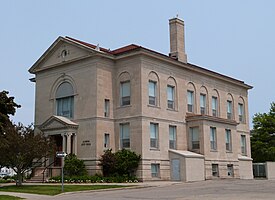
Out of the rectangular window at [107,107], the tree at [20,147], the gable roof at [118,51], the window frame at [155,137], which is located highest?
the gable roof at [118,51]

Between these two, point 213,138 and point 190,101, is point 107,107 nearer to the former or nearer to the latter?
point 190,101

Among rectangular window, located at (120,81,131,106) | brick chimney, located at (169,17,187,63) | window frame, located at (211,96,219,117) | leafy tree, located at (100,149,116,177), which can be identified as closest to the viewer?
leafy tree, located at (100,149,116,177)

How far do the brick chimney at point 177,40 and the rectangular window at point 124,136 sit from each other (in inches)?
389

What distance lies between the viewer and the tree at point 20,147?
3219 centimetres

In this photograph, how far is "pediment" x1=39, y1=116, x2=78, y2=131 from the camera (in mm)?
41784

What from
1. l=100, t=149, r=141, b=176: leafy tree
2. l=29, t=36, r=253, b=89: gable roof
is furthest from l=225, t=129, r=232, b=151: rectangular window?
l=100, t=149, r=141, b=176: leafy tree

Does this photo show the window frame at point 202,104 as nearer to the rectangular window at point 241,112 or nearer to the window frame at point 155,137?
the rectangular window at point 241,112

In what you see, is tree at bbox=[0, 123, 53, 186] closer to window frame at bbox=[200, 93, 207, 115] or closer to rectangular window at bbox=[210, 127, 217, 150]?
rectangular window at bbox=[210, 127, 217, 150]

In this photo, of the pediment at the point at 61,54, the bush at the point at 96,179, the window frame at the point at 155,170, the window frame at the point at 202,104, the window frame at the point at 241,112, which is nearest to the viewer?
the bush at the point at 96,179

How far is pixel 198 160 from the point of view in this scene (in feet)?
138

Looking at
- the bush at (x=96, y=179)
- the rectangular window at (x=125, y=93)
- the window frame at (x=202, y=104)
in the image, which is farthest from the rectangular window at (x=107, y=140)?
the window frame at (x=202, y=104)

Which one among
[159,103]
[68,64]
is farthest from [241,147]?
[68,64]

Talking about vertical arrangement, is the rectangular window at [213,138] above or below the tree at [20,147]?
above

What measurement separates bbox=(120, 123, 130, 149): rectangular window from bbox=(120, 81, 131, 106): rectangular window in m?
2.16
